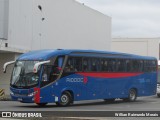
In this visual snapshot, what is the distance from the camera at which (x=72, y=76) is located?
24141mm

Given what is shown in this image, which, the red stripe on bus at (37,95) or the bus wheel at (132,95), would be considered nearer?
the red stripe on bus at (37,95)

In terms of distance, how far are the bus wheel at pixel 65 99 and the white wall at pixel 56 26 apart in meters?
13.1

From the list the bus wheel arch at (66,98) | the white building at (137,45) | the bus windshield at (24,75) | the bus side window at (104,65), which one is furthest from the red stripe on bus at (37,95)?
the white building at (137,45)

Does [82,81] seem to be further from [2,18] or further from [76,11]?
[76,11]

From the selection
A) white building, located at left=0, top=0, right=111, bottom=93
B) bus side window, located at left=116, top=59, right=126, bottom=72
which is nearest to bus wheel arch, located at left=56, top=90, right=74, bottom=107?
bus side window, located at left=116, top=59, right=126, bottom=72

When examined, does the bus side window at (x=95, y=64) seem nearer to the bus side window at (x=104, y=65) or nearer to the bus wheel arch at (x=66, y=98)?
the bus side window at (x=104, y=65)

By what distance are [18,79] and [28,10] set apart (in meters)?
16.2

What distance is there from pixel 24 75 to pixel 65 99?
2.66 m

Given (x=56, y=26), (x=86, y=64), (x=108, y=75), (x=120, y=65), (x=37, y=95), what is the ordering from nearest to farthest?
(x=37, y=95) → (x=86, y=64) → (x=108, y=75) → (x=120, y=65) → (x=56, y=26)

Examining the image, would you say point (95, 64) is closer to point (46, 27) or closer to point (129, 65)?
point (129, 65)

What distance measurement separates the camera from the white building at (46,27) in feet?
118

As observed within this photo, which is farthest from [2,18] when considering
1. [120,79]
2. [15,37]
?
[120,79]

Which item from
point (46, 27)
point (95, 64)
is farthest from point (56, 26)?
point (95, 64)

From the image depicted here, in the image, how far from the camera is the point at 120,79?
2817cm
